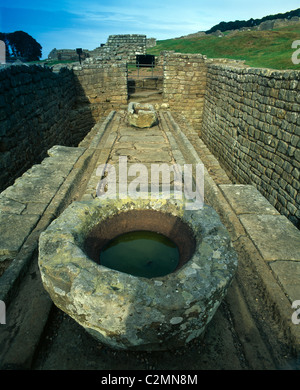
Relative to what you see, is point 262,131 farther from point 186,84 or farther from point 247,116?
point 186,84

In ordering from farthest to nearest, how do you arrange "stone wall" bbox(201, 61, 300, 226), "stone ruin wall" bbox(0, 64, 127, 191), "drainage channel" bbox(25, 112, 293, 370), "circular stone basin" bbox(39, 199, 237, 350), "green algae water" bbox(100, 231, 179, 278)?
"stone ruin wall" bbox(0, 64, 127, 191) < "stone wall" bbox(201, 61, 300, 226) < "green algae water" bbox(100, 231, 179, 278) < "drainage channel" bbox(25, 112, 293, 370) < "circular stone basin" bbox(39, 199, 237, 350)

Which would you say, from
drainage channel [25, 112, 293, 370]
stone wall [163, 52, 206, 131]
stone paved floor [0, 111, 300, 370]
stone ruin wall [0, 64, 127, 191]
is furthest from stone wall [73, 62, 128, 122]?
drainage channel [25, 112, 293, 370]

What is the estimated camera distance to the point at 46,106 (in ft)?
21.8

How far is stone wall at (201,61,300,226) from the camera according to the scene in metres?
4.32

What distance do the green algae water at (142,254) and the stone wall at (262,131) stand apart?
326 centimetres

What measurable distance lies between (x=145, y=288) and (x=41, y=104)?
6495mm

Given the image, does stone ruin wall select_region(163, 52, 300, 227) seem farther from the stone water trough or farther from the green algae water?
the green algae water

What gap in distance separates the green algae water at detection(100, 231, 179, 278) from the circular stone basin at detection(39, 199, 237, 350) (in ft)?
0.42

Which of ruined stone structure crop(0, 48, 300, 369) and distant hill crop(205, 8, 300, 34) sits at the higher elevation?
distant hill crop(205, 8, 300, 34)

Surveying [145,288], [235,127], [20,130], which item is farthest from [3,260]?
[235,127]

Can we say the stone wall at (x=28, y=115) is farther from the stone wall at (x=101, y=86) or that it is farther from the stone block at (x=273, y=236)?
the stone block at (x=273, y=236)

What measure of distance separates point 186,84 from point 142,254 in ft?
31.2

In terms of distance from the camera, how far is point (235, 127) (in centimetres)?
681

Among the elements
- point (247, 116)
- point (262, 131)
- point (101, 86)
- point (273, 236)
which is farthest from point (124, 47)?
point (273, 236)
